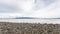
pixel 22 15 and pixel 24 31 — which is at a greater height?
pixel 22 15

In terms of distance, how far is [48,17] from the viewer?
1.27 metres

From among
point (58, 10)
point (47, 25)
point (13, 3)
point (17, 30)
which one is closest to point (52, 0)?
point (58, 10)

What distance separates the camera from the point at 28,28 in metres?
1.02

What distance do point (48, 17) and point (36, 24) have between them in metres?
0.25

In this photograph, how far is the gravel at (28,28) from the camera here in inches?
37.3

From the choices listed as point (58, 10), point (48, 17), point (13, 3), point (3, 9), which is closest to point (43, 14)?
point (48, 17)

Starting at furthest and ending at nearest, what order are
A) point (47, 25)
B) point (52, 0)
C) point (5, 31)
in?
point (52, 0) < point (47, 25) < point (5, 31)

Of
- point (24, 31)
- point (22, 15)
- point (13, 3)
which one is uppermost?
point (13, 3)

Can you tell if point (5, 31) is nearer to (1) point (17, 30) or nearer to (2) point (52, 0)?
(1) point (17, 30)

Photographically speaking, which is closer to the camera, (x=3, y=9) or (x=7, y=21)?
(x=7, y=21)

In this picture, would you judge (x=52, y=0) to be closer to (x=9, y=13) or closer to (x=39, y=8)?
(x=39, y=8)

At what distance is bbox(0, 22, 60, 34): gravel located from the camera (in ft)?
3.11

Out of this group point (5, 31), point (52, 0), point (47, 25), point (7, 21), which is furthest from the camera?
point (52, 0)

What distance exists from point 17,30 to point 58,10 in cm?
61
